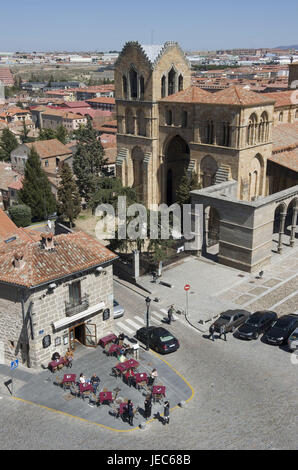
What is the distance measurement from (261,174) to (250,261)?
1334 cm

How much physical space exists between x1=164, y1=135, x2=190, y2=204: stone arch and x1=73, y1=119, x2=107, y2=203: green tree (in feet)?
36.8

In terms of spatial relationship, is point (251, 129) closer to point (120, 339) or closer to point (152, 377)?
point (120, 339)

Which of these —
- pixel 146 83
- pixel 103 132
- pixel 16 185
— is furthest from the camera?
pixel 103 132

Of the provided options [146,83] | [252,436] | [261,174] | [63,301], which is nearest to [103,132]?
[146,83]

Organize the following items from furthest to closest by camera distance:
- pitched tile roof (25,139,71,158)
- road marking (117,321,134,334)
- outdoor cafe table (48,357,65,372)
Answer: pitched tile roof (25,139,71,158) < road marking (117,321,134,334) < outdoor cafe table (48,357,65,372)

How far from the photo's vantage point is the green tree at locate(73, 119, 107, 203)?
6325 centimetres

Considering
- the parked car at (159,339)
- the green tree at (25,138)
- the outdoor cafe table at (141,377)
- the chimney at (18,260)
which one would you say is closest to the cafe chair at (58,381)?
the outdoor cafe table at (141,377)

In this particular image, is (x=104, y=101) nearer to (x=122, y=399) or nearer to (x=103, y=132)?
(x=103, y=132)

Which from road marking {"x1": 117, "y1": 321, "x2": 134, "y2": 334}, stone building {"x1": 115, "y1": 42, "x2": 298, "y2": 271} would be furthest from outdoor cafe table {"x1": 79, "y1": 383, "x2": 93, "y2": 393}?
stone building {"x1": 115, "y1": 42, "x2": 298, "y2": 271}

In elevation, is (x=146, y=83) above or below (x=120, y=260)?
above

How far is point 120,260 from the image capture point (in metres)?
40.8

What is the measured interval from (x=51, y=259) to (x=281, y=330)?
15.4 m

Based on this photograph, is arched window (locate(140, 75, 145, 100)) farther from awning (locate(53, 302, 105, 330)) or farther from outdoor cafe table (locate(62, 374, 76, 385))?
outdoor cafe table (locate(62, 374, 76, 385))

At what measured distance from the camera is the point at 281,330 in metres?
29.4
